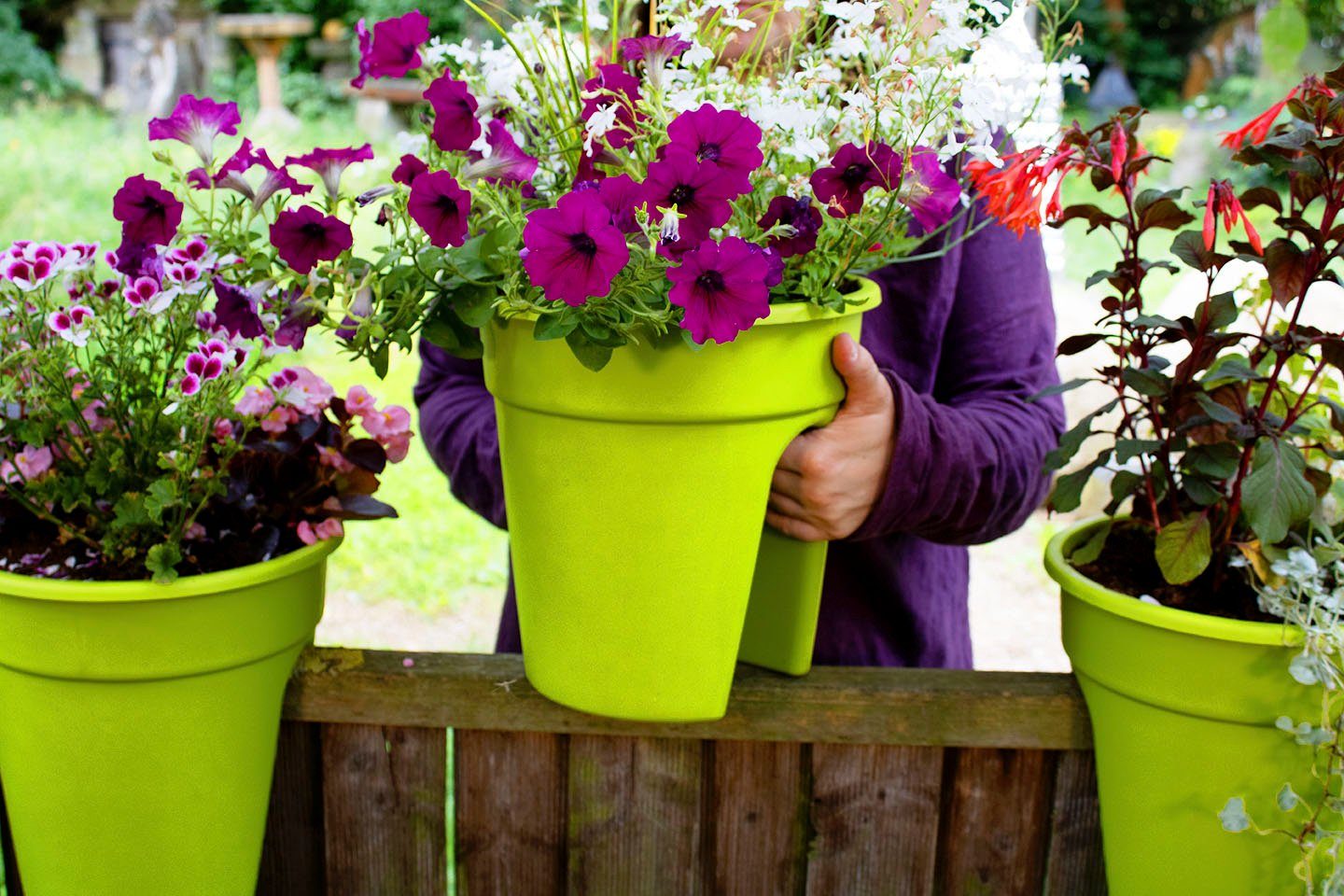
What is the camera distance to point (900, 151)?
780 mm

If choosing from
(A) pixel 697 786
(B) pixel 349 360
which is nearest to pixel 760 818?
(A) pixel 697 786

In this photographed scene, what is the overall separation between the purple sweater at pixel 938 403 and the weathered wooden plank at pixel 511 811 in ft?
0.97

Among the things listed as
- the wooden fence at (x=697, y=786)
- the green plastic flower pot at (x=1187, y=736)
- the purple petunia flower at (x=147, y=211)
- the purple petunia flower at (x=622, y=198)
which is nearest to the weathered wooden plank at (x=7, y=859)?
the wooden fence at (x=697, y=786)

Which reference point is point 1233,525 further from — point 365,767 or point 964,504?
point 365,767

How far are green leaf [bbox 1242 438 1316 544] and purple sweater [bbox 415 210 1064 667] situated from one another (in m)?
0.29

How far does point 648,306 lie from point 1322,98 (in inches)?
17.4

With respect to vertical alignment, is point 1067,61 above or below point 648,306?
above

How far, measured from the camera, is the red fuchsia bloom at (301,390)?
0.88 meters

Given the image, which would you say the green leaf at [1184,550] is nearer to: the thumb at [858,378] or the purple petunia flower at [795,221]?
the thumb at [858,378]

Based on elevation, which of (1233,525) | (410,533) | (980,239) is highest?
(980,239)

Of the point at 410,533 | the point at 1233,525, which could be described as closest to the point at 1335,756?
the point at 1233,525

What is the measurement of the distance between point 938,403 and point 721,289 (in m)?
0.49

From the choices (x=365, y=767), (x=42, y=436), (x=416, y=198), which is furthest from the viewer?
(x=365, y=767)

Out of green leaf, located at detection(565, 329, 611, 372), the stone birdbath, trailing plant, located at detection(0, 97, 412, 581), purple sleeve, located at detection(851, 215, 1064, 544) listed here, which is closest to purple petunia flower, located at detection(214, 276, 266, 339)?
trailing plant, located at detection(0, 97, 412, 581)
